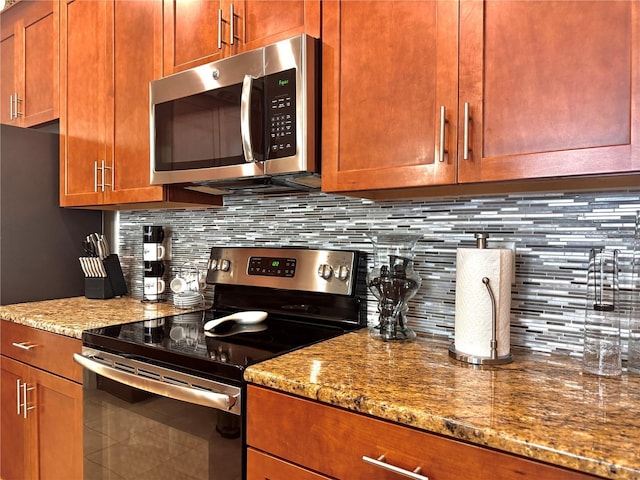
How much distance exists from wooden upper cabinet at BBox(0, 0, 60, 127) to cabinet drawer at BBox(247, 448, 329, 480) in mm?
2066

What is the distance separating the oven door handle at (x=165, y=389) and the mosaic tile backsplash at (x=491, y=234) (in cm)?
66

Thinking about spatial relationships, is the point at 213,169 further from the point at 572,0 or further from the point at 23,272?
the point at 23,272

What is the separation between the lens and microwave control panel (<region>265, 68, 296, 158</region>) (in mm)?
1327

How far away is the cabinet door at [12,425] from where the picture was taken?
183 cm

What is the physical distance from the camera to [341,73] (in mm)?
1273

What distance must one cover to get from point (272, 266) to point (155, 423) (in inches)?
26.9

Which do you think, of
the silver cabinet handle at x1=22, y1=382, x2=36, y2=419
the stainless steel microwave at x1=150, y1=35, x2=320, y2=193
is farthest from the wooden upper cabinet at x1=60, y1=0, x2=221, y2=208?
the silver cabinet handle at x1=22, y1=382, x2=36, y2=419

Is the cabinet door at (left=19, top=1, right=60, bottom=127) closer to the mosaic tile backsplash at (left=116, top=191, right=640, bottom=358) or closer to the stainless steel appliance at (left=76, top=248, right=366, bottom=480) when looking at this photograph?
the mosaic tile backsplash at (left=116, top=191, right=640, bottom=358)

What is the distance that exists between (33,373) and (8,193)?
91cm

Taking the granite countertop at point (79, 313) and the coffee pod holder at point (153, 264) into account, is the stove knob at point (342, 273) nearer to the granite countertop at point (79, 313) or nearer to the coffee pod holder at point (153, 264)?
the granite countertop at point (79, 313)

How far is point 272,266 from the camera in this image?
1713 millimetres

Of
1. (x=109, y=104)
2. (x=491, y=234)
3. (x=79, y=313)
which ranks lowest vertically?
(x=79, y=313)

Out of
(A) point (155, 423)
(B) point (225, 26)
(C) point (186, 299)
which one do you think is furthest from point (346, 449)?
(B) point (225, 26)

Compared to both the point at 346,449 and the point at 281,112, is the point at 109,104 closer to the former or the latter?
the point at 281,112
